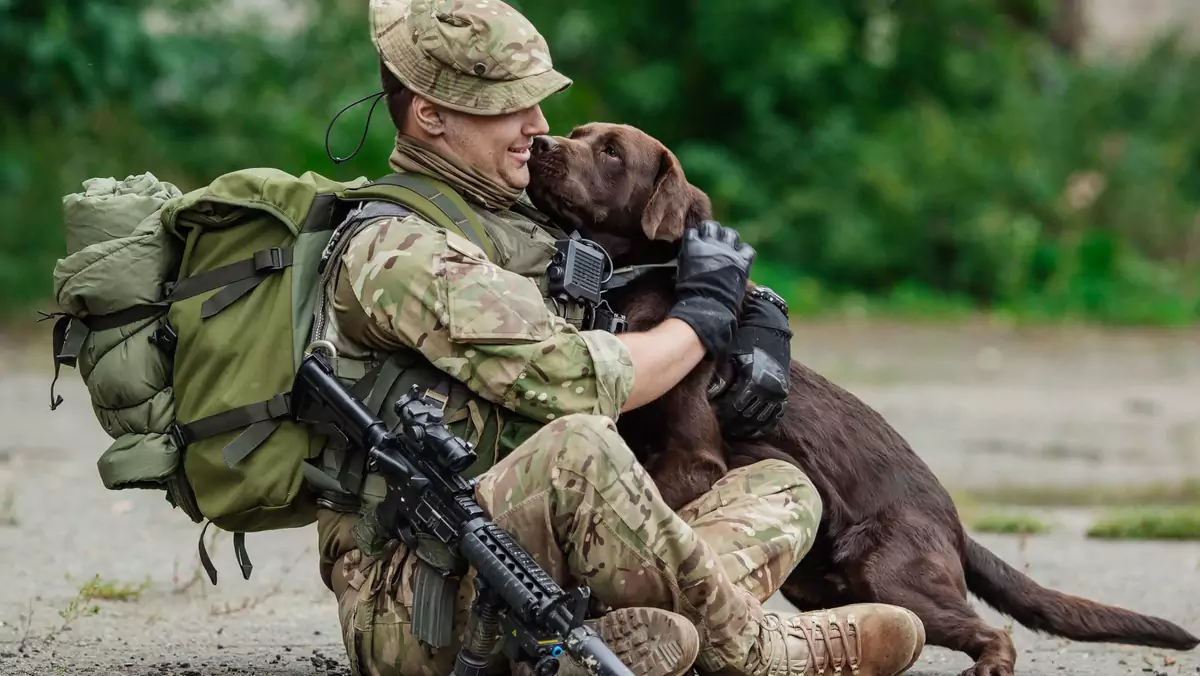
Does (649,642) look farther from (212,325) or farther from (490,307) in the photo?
(212,325)

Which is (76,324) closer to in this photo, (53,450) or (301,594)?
(301,594)

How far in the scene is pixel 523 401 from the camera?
350cm

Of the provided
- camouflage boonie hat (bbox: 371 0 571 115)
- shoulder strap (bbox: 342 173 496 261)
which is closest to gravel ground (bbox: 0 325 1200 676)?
shoulder strap (bbox: 342 173 496 261)

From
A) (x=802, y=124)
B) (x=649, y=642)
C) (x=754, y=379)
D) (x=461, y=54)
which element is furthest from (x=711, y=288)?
(x=802, y=124)

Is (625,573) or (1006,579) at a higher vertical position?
(1006,579)

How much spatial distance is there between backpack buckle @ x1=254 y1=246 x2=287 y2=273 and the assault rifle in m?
0.28

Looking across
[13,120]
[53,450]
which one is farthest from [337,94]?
[53,450]

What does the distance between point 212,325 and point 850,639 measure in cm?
169

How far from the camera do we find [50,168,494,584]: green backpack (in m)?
3.61

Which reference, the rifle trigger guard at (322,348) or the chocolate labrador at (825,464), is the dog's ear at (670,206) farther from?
the rifle trigger guard at (322,348)

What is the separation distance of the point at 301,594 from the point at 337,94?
869cm

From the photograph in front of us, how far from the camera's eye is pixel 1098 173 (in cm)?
1332

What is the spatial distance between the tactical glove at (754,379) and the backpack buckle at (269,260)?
1157mm

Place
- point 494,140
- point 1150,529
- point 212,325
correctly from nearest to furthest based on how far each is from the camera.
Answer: point 212,325 → point 494,140 → point 1150,529
